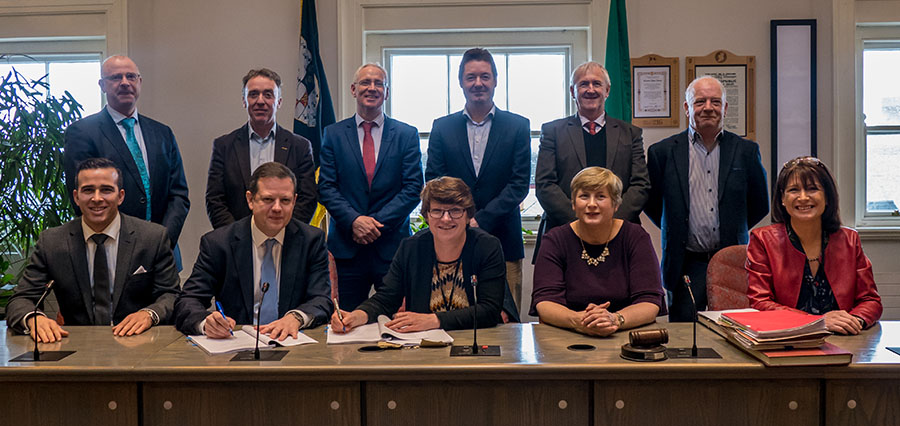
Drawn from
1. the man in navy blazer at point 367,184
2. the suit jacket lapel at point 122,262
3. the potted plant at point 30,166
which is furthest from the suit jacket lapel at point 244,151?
the potted plant at point 30,166

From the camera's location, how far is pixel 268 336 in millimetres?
2236

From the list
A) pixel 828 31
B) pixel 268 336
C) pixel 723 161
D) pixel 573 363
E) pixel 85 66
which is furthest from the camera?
pixel 85 66

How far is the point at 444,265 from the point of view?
2.62m

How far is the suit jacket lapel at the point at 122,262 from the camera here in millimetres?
2654

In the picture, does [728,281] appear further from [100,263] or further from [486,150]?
[100,263]

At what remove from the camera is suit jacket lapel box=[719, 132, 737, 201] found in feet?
10.6

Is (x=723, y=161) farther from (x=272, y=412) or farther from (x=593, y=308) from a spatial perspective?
(x=272, y=412)

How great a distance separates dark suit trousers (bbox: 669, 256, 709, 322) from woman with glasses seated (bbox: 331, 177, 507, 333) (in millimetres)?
1075

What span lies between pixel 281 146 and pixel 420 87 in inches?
58.5

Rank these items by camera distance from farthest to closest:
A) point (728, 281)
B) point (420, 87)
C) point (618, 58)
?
point (420, 87), point (618, 58), point (728, 281)

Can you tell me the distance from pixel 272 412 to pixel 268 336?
37 cm

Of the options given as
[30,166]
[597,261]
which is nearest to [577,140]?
[597,261]

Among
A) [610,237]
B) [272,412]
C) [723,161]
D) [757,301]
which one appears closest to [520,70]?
[723,161]

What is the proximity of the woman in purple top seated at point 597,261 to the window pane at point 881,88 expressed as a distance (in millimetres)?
2712
